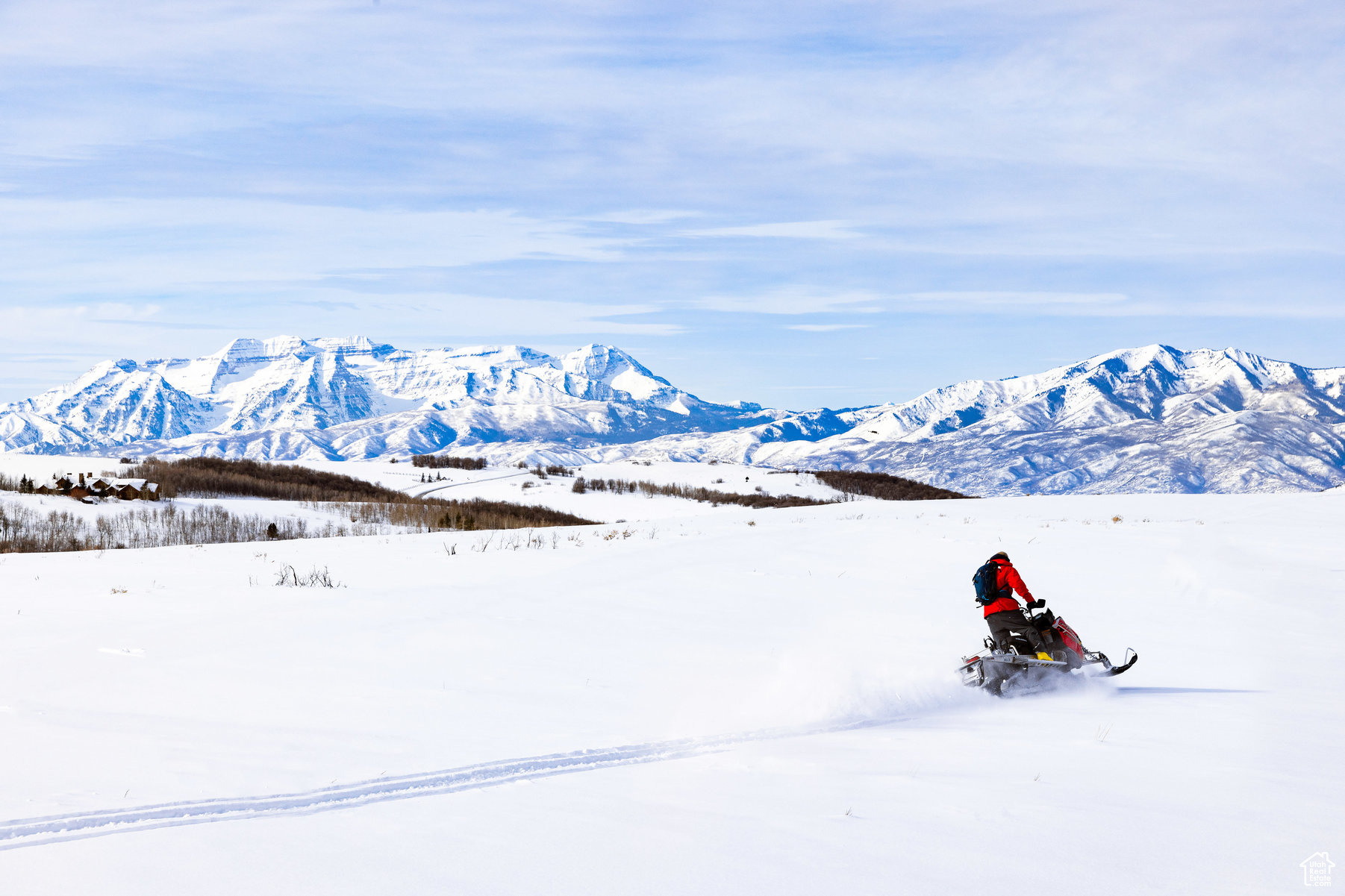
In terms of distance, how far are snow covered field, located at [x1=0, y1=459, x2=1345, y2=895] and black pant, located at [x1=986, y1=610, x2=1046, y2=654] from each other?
0.61 meters

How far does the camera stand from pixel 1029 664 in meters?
9.69

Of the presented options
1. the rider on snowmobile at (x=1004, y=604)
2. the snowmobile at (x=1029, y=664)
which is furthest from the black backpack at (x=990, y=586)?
the snowmobile at (x=1029, y=664)

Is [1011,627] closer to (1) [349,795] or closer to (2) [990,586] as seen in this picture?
(2) [990,586]

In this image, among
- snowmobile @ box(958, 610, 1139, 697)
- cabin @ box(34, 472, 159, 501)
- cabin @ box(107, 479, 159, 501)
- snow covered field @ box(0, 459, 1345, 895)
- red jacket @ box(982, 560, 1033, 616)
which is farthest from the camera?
cabin @ box(107, 479, 159, 501)

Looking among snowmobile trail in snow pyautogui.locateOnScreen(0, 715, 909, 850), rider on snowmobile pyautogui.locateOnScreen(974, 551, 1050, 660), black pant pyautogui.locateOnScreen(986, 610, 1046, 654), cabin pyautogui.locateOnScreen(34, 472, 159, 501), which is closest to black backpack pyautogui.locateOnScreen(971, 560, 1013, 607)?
rider on snowmobile pyautogui.locateOnScreen(974, 551, 1050, 660)

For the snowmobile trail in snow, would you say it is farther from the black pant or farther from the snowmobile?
the black pant

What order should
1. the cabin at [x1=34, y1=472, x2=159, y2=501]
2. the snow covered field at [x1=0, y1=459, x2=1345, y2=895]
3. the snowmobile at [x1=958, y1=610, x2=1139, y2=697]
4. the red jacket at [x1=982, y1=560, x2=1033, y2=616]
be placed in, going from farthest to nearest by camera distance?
1. the cabin at [x1=34, y1=472, x2=159, y2=501]
2. the snowmobile at [x1=958, y1=610, x2=1139, y2=697]
3. the red jacket at [x1=982, y1=560, x2=1033, y2=616]
4. the snow covered field at [x1=0, y1=459, x2=1345, y2=895]

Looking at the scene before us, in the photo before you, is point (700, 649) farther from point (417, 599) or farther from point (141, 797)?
point (141, 797)

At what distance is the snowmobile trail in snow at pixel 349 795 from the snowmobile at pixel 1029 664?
3.16m

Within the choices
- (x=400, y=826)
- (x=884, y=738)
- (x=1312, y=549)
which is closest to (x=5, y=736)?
(x=400, y=826)

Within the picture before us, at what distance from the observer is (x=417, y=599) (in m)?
13.8

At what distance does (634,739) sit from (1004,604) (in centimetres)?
449

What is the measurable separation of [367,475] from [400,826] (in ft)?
236

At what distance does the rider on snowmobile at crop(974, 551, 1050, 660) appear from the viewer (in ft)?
31.6
